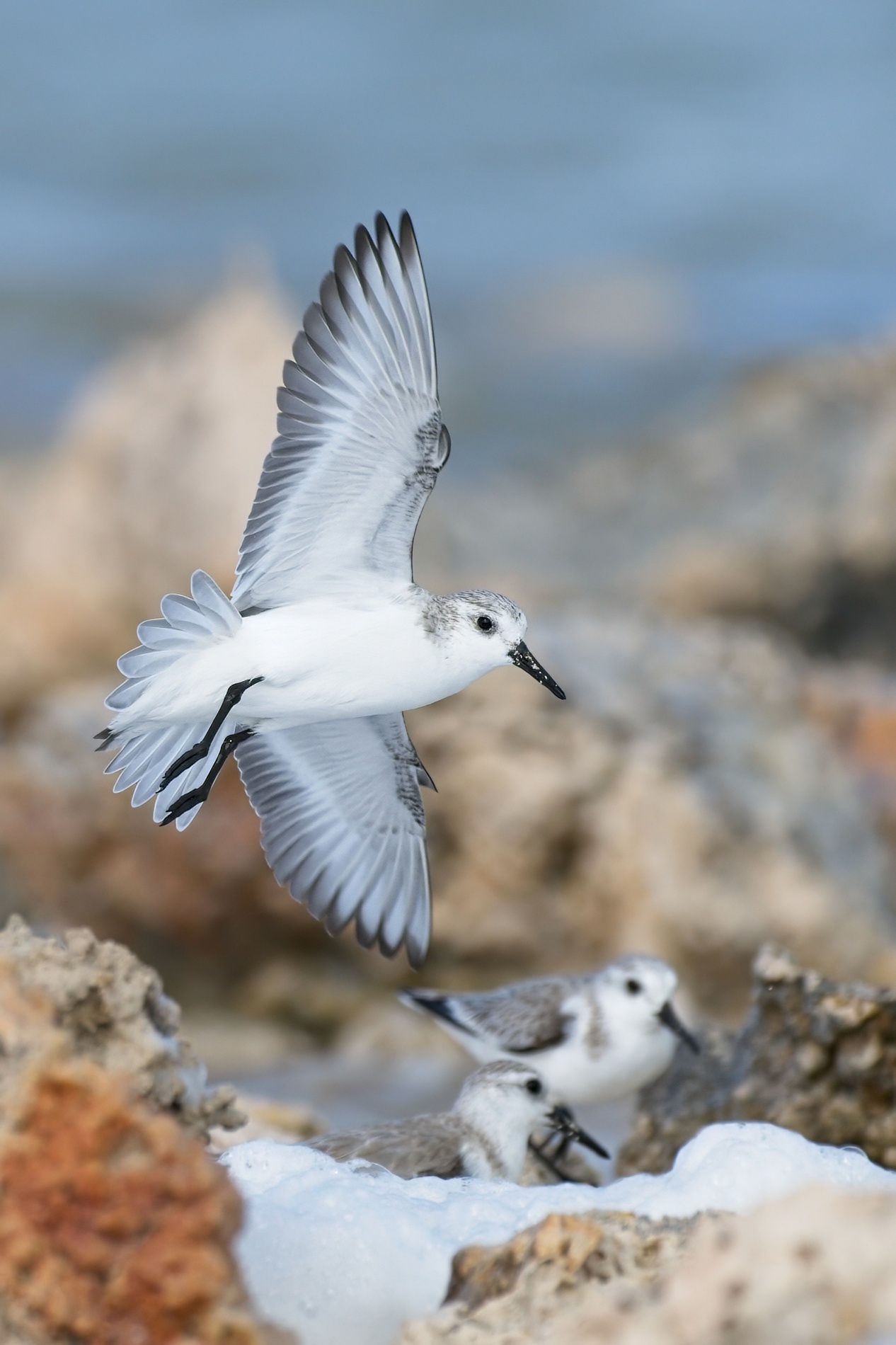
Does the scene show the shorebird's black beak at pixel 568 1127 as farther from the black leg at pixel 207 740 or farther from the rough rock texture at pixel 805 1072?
the black leg at pixel 207 740

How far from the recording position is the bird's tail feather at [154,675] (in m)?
4.37

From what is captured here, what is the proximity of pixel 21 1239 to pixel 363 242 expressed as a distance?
268cm

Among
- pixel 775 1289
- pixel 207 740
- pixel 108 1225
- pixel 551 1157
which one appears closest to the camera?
pixel 775 1289

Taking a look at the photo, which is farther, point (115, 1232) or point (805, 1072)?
point (805, 1072)

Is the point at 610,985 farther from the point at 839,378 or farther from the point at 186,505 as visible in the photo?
the point at 839,378

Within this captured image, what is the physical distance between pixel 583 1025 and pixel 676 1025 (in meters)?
0.39

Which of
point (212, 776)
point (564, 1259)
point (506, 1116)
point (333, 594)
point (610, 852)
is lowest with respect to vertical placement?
point (506, 1116)

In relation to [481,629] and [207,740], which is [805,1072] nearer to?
[481,629]

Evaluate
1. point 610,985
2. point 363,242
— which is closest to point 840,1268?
point 363,242

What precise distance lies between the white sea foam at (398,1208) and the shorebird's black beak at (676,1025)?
1540 millimetres

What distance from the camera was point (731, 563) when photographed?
1147 centimetres

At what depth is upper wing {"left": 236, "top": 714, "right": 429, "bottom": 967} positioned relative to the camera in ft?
17.1

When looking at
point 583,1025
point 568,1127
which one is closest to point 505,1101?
point 568,1127

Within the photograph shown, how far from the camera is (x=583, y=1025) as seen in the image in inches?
225
